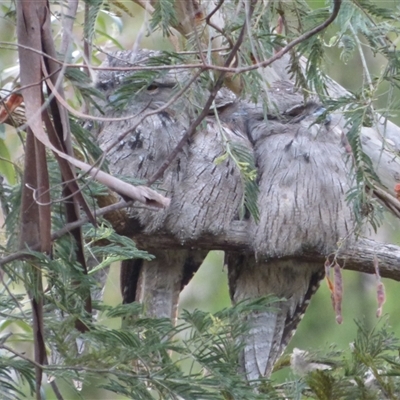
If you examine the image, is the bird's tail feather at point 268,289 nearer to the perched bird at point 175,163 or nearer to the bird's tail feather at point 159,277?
the bird's tail feather at point 159,277

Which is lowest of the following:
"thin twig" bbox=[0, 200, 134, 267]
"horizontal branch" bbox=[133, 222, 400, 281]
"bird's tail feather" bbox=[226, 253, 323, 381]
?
"bird's tail feather" bbox=[226, 253, 323, 381]

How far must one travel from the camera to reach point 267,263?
250 centimetres

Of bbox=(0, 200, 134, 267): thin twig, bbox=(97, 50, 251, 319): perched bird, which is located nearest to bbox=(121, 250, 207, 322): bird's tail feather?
bbox=(97, 50, 251, 319): perched bird

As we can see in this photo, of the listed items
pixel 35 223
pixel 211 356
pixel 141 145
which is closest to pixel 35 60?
pixel 35 223

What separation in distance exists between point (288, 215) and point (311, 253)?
0.52 ft

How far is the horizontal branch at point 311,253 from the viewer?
2145 millimetres

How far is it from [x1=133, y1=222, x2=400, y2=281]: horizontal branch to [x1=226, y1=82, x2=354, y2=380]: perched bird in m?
0.05

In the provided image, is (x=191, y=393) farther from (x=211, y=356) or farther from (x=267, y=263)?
(x=267, y=263)

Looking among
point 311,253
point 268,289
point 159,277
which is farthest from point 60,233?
point 268,289

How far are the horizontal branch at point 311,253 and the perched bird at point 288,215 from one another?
45 mm

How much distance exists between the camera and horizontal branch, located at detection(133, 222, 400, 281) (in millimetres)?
2145

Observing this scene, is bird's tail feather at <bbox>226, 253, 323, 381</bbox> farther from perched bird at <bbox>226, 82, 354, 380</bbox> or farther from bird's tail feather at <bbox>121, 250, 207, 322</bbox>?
bird's tail feather at <bbox>121, 250, 207, 322</bbox>

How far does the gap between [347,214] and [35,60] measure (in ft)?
5.34

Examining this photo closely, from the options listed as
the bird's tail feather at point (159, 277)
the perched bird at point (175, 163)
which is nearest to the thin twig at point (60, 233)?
the perched bird at point (175, 163)
